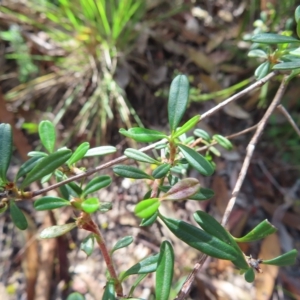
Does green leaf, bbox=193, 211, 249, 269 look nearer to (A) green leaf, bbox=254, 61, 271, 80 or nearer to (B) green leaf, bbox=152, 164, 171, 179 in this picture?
(B) green leaf, bbox=152, 164, 171, 179

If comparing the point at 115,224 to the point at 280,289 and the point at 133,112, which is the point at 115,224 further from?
the point at 280,289

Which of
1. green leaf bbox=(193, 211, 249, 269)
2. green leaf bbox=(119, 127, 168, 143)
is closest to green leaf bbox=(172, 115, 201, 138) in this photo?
green leaf bbox=(119, 127, 168, 143)

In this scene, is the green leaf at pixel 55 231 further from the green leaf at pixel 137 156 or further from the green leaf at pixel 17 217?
A: the green leaf at pixel 137 156

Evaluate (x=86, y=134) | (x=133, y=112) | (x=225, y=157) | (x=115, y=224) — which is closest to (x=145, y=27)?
(x=133, y=112)

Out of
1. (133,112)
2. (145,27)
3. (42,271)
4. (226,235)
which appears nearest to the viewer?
(226,235)

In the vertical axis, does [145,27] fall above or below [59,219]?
above

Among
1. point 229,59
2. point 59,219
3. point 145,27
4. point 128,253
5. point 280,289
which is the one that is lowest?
point 280,289

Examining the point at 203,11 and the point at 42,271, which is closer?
the point at 42,271
